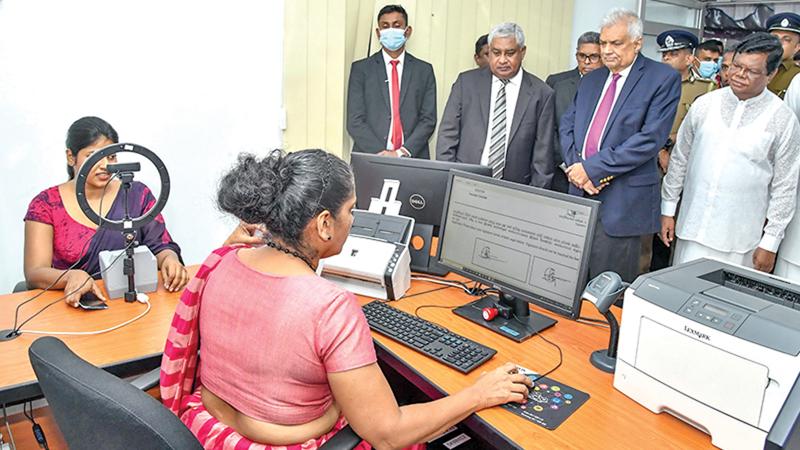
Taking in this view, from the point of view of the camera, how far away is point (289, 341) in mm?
1092

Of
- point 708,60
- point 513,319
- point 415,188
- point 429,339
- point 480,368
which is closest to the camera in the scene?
point 480,368

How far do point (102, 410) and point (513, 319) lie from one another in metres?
1.11

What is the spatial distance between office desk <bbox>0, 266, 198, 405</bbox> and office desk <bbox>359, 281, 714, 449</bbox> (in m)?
0.60

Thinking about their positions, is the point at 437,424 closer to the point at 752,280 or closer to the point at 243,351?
the point at 243,351

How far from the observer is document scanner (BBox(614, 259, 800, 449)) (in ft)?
3.30

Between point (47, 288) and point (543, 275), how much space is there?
1.50 m

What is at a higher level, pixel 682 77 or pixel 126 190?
pixel 682 77

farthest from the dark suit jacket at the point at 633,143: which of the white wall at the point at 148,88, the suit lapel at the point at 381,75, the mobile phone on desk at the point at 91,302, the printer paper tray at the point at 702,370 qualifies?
the mobile phone on desk at the point at 91,302

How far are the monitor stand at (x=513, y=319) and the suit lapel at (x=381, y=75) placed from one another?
6.45 ft

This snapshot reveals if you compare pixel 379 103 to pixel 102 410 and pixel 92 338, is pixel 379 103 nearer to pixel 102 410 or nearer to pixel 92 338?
pixel 92 338

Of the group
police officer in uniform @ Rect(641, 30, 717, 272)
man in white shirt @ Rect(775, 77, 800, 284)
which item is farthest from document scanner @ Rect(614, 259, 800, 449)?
police officer in uniform @ Rect(641, 30, 717, 272)

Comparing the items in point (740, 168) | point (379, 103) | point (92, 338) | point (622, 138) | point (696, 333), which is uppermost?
point (379, 103)

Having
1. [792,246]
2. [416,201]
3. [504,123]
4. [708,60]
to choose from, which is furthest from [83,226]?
[708,60]

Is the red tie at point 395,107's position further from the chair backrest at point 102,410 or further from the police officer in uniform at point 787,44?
the chair backrest at point 102,410
